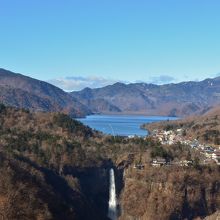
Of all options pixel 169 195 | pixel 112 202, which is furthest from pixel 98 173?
pixel 169 195

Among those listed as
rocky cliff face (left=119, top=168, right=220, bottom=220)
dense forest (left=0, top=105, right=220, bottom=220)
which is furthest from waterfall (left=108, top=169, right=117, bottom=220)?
rocky cliff face (left=119, top=168, right=220, bottom=220)

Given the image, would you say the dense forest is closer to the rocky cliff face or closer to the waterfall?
the rocky cliff face

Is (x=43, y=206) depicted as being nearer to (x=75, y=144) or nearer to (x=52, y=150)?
(x=52, y=150)

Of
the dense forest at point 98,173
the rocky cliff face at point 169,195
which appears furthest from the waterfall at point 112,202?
the rocky cliff face at point 169,195

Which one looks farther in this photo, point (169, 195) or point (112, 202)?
point (112, 202)

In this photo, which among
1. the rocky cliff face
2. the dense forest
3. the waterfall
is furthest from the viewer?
the waterfall

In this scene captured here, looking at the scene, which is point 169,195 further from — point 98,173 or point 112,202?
point 98,173

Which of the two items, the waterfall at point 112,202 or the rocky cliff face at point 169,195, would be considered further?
the waterfall at point 112,202

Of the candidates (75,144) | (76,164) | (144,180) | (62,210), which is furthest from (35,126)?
(62,210)

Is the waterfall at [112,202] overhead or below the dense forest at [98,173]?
below

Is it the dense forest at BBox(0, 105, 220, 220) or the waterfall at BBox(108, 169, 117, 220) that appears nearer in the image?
the dense forest at BBox(0, 105, 220, 220)

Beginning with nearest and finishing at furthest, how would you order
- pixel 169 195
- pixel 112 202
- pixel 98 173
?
1. pixel 169 195
2. pixel 112 202
3. pixel 98 173

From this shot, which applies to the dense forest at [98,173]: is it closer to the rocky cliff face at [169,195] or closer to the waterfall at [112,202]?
the rocky cliff face at [169,195]
